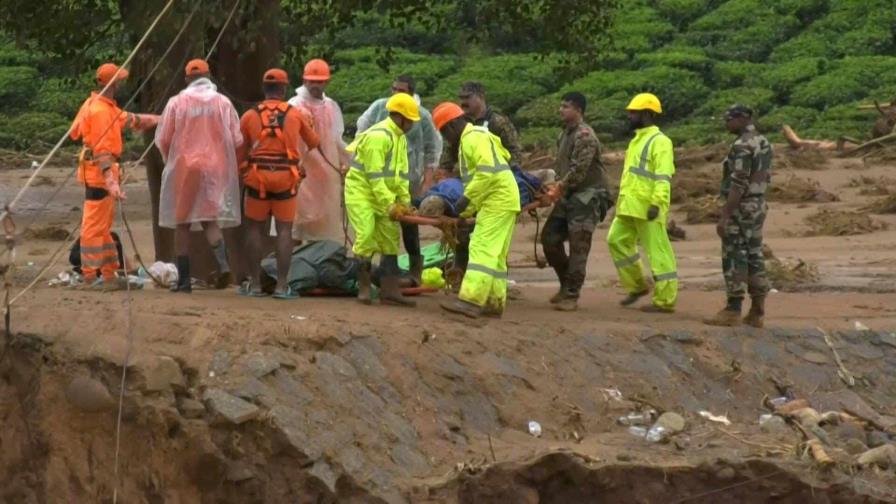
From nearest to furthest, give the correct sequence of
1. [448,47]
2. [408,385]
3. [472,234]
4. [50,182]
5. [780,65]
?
[408,385]
[472,234]
[50,182]
[780,65]
[448,47]

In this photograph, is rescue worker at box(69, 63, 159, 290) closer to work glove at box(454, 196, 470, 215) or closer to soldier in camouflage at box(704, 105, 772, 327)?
work glove at box(454, 196, 470, 215)

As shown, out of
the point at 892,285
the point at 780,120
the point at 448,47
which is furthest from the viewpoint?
the point at 448,47

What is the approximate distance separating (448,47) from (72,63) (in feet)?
64.9

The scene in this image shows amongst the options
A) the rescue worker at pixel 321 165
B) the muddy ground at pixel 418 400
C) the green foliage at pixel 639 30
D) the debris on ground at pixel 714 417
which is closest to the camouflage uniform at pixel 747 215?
the muddy ground at pixel 418 400

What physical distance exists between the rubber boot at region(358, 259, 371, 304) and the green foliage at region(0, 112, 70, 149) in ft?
56.3

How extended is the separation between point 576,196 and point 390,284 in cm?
159

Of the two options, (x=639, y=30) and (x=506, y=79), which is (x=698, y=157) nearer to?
(x=506, y=79)

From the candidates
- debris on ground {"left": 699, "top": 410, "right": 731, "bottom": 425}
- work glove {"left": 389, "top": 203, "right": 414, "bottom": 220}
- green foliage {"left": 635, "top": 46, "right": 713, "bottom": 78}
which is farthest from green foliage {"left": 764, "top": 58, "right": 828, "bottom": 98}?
work glove {"left": 389, "top": 203, "right": 414, "bottom": 220}

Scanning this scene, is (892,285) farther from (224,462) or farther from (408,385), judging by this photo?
(224,462)

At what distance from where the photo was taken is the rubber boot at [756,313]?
13.6 metres

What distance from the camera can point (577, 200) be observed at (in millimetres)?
13727

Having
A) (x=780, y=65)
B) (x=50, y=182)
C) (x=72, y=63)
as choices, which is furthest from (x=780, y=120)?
(x=72, y=63)

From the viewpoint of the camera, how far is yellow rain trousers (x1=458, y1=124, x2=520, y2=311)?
12.7 meters

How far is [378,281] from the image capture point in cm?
1342
